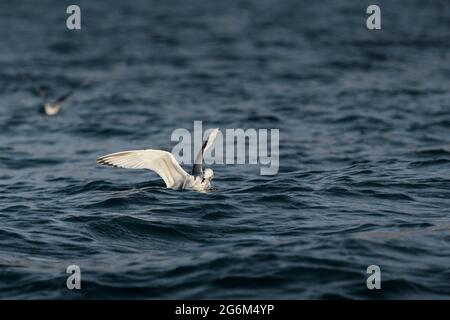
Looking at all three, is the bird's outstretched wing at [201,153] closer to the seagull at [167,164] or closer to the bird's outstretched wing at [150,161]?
the seagull at [167,164]

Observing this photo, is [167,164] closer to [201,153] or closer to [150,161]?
[150,161]

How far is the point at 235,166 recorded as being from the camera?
18.6 metres

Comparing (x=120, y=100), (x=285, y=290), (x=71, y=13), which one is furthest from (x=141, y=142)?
(x=71, y=13)

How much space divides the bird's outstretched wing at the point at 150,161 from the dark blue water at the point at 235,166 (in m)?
0.44

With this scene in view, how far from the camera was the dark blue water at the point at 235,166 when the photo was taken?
11305mm

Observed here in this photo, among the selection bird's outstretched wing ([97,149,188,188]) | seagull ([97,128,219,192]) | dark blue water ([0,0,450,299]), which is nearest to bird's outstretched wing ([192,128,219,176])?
seagull ([97,128,219,192])

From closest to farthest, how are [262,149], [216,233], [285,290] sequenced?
[285,290], [216,233], [262,149]

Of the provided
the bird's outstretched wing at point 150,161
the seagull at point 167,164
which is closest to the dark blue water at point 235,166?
the seagull at point 167,164

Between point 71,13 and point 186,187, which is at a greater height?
point 71,13

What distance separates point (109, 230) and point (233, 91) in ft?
49.1

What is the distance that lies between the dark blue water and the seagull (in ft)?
0.82

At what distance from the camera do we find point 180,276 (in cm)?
1111

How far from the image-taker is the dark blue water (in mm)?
11305

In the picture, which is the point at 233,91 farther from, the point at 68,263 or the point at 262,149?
the point at 68,263
